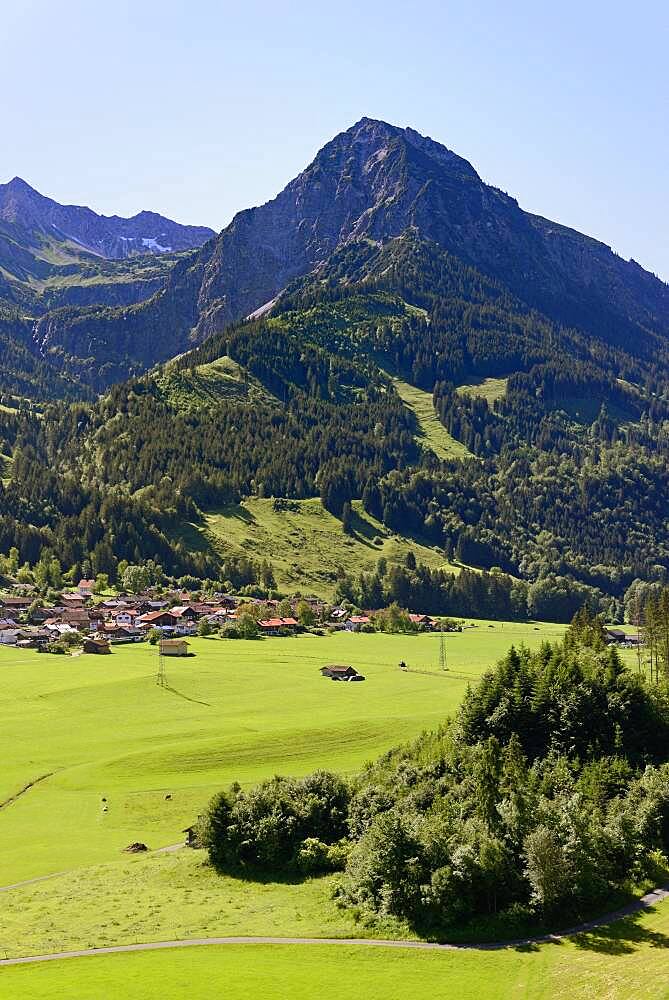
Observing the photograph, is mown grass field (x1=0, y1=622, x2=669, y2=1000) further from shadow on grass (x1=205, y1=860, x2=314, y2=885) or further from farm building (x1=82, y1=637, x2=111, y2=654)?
farm building (x1=82, y1=637, x2=111, y2=654)

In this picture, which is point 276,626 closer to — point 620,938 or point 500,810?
point 500,810

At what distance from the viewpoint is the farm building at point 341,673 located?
467ft

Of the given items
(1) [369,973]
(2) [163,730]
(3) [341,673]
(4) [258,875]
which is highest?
(3) [341,673]

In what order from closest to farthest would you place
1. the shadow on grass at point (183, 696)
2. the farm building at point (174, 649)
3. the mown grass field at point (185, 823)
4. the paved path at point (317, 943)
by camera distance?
1. the mown grass field at point (185, 823)
2. the paved path at point (317, 943)
3. the shadow on grass at point (183, 696)
4. the farm building at point (174, 649)

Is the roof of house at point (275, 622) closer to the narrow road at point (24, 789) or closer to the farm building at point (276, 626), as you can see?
the farm building at point (276, 626)

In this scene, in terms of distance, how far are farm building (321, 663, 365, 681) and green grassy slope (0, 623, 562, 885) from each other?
2220 mm

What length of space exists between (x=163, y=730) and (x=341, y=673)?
3984 cm

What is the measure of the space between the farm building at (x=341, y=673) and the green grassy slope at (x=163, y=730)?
2220mm

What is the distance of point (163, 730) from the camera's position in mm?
109562

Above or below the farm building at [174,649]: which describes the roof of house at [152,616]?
above

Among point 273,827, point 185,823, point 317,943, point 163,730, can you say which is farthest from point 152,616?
point 317,943

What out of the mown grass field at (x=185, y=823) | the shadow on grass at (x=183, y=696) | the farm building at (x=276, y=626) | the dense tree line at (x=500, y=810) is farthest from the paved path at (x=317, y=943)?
the farm building at (x=276, y=626)

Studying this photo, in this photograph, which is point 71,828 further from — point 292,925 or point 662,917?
point 662,917

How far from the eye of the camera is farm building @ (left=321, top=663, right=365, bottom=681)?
142 metres
